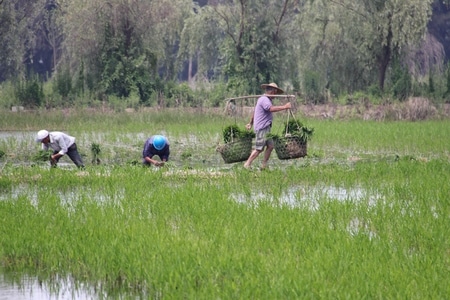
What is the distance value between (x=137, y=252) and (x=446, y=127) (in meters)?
18.0

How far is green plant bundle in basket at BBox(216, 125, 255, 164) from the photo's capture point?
47.6 feet

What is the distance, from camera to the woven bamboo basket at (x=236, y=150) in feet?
47.6

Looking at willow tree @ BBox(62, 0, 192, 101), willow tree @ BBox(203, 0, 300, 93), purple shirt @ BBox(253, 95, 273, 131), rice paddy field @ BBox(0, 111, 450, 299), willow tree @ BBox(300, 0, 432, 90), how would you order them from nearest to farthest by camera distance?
rice paddy field @ BBox(0, 111, 450, 299) < purple shirt @ BBox(253, 95, 273, 131) < willow tree @ BBox(300, 0, 432, 90) < willow tree @ BBox(62, 0, 192, 101) < willow tree @ BBox(203, 0, 300, 93)

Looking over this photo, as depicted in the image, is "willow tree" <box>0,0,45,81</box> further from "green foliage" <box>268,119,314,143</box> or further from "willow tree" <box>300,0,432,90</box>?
"green foliage" <box>268,119,314,143</box>

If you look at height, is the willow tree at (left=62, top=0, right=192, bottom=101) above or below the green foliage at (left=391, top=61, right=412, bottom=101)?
above

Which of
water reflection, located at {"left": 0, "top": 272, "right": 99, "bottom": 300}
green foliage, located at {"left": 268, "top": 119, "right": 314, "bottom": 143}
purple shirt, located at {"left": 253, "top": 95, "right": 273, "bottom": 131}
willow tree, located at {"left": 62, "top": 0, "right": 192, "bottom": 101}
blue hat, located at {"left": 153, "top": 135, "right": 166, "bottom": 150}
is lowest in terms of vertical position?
water reflection, located at {"left": 0, "top": 272, "right": 99, "bottom": 300}

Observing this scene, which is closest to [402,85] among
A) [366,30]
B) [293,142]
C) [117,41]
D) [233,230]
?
[366,30]

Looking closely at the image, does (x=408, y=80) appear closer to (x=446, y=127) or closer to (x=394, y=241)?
(x=446, y=127)

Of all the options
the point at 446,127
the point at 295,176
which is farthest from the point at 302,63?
the point at 295,176

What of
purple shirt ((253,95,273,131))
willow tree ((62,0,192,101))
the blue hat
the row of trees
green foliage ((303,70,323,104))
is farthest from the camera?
willow tree ((62,0,192,101))

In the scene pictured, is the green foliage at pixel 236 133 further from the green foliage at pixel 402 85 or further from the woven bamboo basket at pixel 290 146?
the green foliage at pixel 402 85

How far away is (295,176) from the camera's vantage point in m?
13.7

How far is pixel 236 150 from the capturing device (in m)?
14.5

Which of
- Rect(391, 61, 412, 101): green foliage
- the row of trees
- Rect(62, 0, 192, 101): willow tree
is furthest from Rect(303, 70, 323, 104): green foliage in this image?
Rect(62, 0, 192, 101): willow tree
